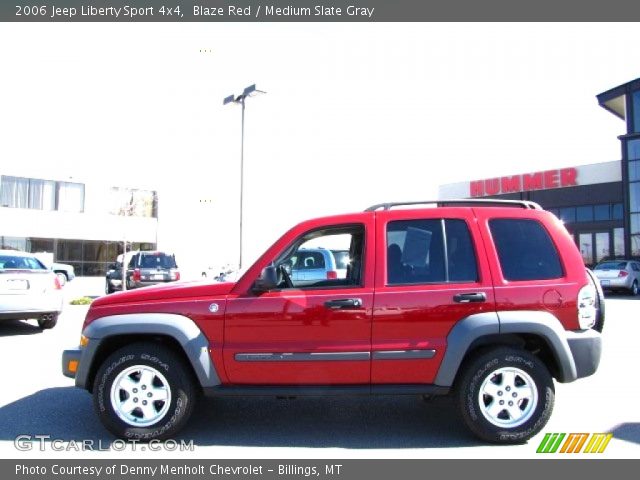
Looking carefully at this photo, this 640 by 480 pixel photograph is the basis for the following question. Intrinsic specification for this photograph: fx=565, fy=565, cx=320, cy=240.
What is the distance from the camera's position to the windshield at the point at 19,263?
404 inches

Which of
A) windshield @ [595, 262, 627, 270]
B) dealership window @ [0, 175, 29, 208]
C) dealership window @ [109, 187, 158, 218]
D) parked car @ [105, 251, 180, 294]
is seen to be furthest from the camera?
dealership window @ [109, 187, 158, 218]

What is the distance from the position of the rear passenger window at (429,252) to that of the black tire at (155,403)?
6.18 ft

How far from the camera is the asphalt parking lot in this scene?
439 cm

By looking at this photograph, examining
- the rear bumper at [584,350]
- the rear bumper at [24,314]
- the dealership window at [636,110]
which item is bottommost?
the rear bumper at [24,314]

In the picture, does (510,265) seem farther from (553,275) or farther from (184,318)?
(184,318)

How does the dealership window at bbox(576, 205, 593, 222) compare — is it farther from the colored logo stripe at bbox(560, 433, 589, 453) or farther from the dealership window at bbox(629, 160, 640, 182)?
the colored logo stripe at bbox(560, 433, 589, 453)

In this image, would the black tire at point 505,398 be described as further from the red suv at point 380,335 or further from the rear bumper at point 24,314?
the rear bumper at point 24,314

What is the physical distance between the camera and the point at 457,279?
182 inches

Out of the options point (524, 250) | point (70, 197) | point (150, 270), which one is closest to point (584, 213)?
point (150, 270)

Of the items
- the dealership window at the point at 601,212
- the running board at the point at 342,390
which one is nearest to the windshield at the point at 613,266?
the dealership window at the point at 601,212

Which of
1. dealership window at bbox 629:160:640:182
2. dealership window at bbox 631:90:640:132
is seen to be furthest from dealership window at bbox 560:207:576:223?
dealership window at bbox 631:90:640:132

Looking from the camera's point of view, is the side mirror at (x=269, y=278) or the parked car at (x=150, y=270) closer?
the side mirror at (x=269, y=278)

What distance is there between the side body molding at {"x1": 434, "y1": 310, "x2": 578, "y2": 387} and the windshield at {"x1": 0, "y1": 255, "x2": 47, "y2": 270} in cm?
857
